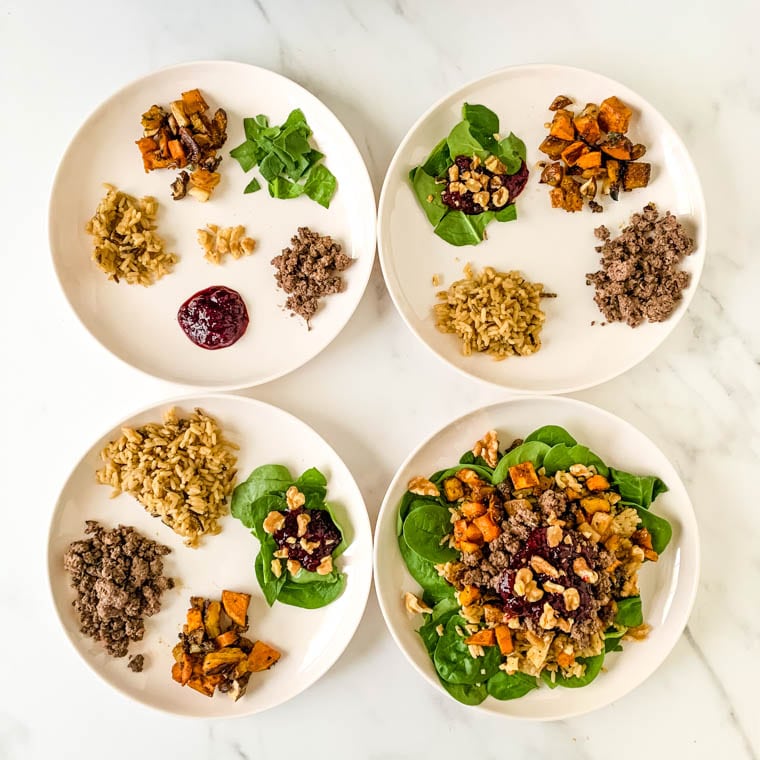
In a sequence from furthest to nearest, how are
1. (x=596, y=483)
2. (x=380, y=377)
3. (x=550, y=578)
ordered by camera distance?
(x=380, y=377) → (x=596, y=483) → (x=550, y=578)

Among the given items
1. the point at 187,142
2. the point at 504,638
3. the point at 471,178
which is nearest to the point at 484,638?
the point at 504,638

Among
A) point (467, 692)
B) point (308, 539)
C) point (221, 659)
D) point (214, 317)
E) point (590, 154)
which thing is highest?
point (590, 154)

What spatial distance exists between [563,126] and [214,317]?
1.20 meters

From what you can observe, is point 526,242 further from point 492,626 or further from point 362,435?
point 492,626

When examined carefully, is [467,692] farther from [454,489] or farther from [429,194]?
[429,194]

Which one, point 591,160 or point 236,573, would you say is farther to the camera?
point 236,573

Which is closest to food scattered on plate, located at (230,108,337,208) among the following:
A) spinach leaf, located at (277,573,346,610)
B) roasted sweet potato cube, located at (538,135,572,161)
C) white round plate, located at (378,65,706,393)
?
white round plate, located at (378,65,706,393)

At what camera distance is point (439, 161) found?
210cm

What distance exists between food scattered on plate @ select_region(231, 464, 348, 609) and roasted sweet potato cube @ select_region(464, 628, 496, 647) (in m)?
0.43

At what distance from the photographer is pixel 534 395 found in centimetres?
207

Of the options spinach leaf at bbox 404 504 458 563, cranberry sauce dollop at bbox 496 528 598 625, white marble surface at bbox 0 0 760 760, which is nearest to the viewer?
cranberry sauce dollop at bbox 496 528 598 625

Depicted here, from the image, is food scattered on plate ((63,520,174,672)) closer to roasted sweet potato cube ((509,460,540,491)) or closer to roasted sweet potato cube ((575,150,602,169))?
roasted sweet potato cube ((509,460,540,491))

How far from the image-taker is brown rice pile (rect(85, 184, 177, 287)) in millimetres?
2090

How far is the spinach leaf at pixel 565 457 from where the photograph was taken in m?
2.05
